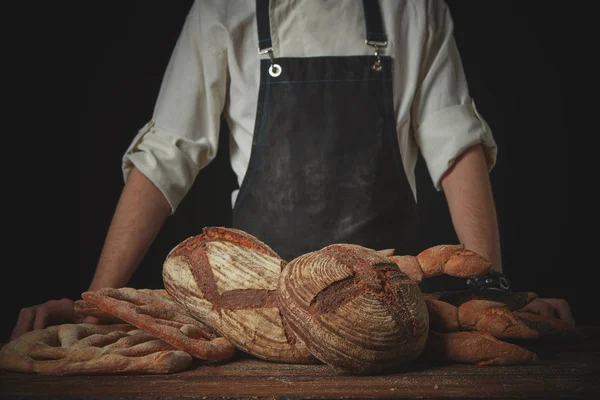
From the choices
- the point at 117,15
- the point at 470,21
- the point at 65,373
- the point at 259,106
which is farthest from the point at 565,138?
the point at 65,373

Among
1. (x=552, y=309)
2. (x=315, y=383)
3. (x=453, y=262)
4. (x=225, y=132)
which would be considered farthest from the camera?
(x=225, y=132)

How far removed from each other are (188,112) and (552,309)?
969 mm

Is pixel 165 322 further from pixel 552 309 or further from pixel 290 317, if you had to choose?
pixel 552 309

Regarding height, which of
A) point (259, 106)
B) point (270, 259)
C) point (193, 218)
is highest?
point (259, 106)

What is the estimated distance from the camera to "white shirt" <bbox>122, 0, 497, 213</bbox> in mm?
1661

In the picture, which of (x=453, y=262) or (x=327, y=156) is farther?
(x=327, y=156)

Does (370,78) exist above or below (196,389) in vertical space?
above

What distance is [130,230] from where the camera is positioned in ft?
4.98

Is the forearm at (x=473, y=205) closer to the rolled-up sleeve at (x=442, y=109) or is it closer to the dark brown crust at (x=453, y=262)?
the rolled-up sleeve at (x=442, y=109)

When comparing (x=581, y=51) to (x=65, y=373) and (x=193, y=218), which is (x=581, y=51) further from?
(x=65, y=373)

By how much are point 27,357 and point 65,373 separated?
90 mm

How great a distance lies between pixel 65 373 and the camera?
95 centimetres

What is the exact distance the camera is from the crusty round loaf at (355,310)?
904 mm

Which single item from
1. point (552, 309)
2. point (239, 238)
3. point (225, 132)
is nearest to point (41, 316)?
point (239, 238)
